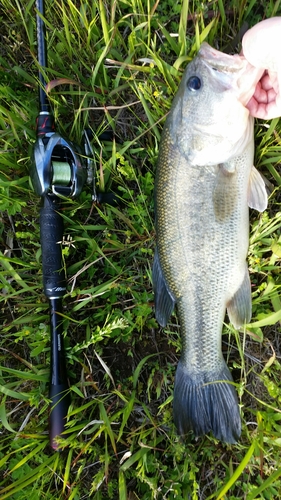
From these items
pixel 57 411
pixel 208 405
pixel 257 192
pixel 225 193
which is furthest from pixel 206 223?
pixel 57 411

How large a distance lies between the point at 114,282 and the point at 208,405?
92cm

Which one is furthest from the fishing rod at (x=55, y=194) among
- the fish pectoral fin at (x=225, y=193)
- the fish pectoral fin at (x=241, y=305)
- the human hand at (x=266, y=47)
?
the human hand at (x=266, y=47)

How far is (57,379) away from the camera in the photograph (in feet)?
8.18

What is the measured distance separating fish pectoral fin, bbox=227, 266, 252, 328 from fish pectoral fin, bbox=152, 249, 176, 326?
343 mm

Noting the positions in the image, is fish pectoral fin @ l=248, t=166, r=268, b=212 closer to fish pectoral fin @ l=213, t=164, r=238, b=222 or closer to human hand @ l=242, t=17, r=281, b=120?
fish pectoral fin @ l=213, t=164, r=238, b=222

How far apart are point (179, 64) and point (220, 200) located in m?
0.85

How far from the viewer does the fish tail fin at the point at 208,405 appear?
234 cm

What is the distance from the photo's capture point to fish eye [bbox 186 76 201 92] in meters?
2.15

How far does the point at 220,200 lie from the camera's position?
7.35ft

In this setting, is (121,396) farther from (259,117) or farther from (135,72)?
(135,72)

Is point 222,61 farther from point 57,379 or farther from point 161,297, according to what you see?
point 57,379

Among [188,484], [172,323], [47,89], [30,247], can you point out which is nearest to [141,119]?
[47,89]

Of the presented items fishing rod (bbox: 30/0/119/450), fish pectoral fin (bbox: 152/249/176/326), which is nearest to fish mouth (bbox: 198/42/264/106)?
fishing rod (bbox: 30/0/119/450)

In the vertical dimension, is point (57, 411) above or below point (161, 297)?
below
